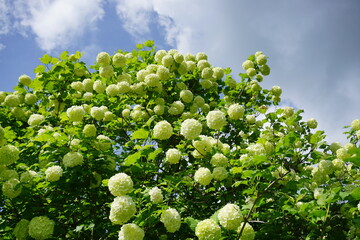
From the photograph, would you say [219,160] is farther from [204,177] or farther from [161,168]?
[161,168]

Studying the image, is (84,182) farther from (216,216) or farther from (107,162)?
(216,216)

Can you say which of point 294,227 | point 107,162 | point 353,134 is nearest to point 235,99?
point 353,134

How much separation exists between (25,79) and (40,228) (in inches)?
174

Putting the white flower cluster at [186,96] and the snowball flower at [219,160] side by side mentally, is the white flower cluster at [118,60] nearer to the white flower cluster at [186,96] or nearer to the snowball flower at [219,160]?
the white flower cluster at [186,96]

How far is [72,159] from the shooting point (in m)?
3.85

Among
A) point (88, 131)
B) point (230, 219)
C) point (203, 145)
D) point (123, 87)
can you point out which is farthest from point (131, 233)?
point (123, 87)

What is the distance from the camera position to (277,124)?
5586mm

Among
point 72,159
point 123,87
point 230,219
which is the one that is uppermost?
point 123,87

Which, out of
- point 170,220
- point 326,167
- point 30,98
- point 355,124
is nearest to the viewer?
point 170,220

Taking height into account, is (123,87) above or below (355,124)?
below

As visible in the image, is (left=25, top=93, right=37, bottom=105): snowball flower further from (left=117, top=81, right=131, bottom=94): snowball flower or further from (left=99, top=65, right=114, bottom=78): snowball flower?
(left=117, top=81, right=131, bottom=94): snowball flower

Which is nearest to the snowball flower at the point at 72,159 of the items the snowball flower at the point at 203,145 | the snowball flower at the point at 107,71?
the snowball flower at the point at 203,145

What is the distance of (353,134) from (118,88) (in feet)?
15.1

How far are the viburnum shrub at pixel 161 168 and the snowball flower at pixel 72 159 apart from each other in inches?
0.7
